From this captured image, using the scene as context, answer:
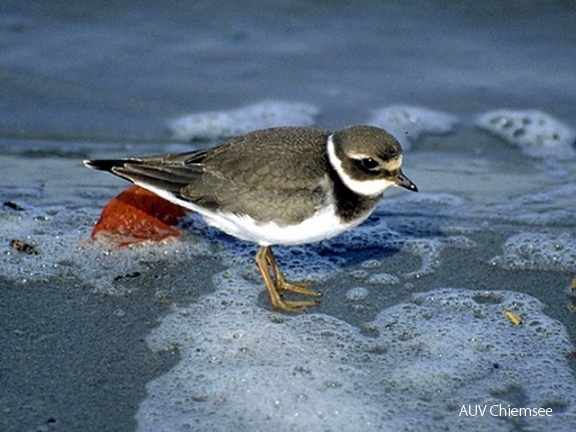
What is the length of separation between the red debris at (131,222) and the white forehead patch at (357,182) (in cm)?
136

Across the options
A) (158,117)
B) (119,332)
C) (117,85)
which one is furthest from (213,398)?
(117,85)

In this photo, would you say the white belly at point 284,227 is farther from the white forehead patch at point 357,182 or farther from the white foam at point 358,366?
the white foam at point 358,366

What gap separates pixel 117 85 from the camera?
8.64 metres

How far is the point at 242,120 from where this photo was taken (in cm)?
819

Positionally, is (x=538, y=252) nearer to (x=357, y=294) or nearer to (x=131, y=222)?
(x=357, y=294)

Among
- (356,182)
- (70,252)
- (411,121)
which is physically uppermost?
(356,182)

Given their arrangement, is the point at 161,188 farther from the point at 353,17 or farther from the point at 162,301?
the point at 353,17

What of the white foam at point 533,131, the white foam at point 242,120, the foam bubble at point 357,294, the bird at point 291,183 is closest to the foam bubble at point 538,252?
the foam bubble at point 357,294

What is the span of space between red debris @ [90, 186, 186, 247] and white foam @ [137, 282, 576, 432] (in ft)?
2.20

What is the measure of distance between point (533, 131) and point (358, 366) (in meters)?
4.04

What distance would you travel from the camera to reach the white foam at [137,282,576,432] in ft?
13.7

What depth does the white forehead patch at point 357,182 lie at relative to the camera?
16.2 feet

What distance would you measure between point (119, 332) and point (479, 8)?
21.4 ft

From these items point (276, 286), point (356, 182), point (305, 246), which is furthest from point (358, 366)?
A: point (305, 246)
